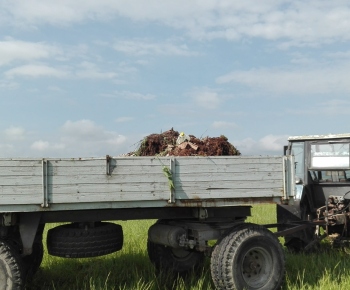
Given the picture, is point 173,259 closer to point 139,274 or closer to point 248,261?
point 139,274

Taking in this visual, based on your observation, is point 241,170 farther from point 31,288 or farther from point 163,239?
point 31,288

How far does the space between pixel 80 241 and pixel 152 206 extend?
943mm

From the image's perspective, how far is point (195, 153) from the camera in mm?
6359

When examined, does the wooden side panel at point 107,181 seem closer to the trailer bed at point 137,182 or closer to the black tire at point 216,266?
the trailer bed at point 137,182

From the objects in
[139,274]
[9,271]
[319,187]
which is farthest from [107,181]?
[319,187]

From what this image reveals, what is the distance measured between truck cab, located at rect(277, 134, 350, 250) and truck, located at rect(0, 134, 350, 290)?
2.29m


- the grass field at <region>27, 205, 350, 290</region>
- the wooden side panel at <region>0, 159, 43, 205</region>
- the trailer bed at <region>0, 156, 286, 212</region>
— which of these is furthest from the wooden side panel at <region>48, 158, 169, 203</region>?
the grass field at <region>27, 205, 350, 290</region>

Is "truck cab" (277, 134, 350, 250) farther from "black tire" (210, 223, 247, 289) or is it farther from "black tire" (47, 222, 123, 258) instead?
"black tire" (47, 222, 123, 258)

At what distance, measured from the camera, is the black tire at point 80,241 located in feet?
18.4

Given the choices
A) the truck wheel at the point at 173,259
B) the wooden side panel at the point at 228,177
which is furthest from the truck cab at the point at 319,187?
the wooden side panel at the point at 228,177

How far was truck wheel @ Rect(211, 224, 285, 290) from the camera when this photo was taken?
5.61 metres

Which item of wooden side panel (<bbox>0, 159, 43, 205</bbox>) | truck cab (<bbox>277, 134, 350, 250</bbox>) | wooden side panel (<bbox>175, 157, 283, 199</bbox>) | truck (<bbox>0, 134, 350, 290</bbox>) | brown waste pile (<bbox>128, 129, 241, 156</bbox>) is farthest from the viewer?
truck cab (<bbox>277, 134, 350, 250</bbox>)

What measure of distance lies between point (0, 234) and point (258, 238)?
291 cm

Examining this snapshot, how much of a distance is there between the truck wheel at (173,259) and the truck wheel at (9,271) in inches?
83.5
